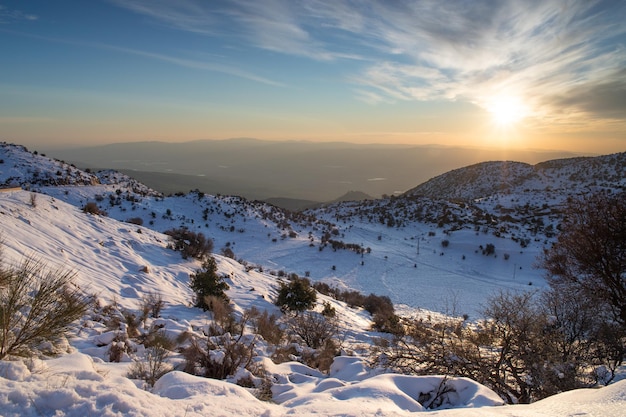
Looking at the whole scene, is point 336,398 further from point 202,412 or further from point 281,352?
point 281,352

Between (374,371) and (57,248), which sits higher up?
(57,248)

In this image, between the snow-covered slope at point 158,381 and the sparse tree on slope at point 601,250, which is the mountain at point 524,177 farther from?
the snow-covered slope at point 158,381

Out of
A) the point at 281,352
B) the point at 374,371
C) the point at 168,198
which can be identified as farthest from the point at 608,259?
the point at 168,198

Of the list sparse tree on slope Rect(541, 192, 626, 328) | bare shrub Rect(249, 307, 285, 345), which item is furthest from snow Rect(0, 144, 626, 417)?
sparse tree on slope Rect(541, 192, 626, 328)

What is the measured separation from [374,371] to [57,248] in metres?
10.6

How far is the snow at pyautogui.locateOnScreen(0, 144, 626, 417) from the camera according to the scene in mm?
2963

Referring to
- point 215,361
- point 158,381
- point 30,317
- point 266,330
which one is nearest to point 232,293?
point 266,330

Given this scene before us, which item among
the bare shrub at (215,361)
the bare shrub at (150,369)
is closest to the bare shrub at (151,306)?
the bare shrub at (150,369)

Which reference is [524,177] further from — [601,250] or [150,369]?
[150,369]

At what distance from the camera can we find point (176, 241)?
17.2m

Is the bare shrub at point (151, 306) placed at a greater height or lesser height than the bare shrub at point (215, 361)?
lesser

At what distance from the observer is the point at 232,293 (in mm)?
13766

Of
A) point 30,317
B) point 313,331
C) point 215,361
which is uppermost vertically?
point 30,317

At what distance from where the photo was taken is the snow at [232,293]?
9.72 feet
